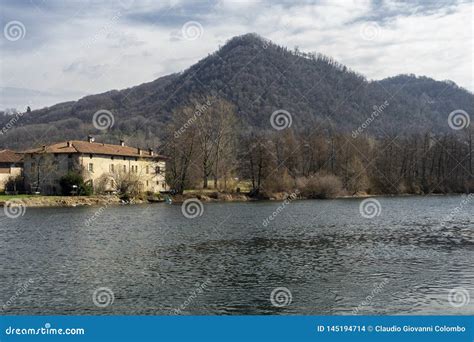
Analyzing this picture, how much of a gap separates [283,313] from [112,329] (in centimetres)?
518

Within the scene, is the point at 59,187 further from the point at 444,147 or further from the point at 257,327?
Answer: the point at 444,147

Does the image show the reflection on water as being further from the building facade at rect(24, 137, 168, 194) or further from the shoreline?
the building facade at rect(24, 137, 168, 194)

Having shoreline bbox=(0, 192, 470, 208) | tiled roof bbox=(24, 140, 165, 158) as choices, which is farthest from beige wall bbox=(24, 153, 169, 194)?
shoreline bbox=(0, 192, 470, 208)

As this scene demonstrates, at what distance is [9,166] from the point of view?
83750 mm

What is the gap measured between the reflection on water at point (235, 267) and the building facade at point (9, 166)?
41.7m

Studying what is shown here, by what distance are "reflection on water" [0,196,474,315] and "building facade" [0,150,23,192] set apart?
41.7m

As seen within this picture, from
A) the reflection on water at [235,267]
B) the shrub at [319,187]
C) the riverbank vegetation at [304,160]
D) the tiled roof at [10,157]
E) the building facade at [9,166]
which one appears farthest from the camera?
the tiled roof at [10,157]

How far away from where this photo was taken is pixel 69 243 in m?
29.7

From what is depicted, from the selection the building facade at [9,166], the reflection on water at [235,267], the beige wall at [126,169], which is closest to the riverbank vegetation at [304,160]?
the beige wall at [126,169]

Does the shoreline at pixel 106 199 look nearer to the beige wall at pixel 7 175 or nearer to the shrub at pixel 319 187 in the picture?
the shrub at pixel 319 187

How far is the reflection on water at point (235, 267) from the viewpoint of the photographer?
16.5 m

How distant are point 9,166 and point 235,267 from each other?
237 ft

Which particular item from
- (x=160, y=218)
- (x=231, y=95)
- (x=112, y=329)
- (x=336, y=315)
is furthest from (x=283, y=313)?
(x=231, y=95)

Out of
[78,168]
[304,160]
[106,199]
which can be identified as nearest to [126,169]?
[78,168]
